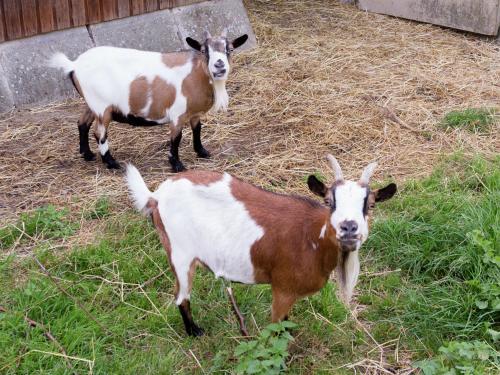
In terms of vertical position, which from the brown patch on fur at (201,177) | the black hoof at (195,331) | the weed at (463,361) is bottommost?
the black hoof at (195,331)

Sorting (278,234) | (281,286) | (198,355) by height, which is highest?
(278,234)

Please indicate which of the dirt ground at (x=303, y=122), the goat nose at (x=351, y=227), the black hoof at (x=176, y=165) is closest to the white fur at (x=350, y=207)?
the goat nose at (x=351, y=227)

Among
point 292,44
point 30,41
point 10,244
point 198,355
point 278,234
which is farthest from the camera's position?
point 292,44

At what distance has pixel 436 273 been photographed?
3939mm

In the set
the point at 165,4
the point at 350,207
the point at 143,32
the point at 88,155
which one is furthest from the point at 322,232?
the point at 165,4

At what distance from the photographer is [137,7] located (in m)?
6.94

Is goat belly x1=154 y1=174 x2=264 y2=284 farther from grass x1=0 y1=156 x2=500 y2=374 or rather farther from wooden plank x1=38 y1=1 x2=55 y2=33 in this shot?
wooden plank x1=38 y1=1 x2=55 y2=33

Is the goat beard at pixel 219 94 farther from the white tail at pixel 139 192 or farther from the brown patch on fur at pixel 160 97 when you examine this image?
the white tail at pixel 139 192

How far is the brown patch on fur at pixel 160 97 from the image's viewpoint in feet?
16.4

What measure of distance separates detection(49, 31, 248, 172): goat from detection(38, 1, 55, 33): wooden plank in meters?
1.30

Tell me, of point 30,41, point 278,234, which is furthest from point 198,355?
point 30,41

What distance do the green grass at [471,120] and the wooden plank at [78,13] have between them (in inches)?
132

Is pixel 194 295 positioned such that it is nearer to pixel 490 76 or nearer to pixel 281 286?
pixel 281 286

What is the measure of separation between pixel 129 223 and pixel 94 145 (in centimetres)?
144
